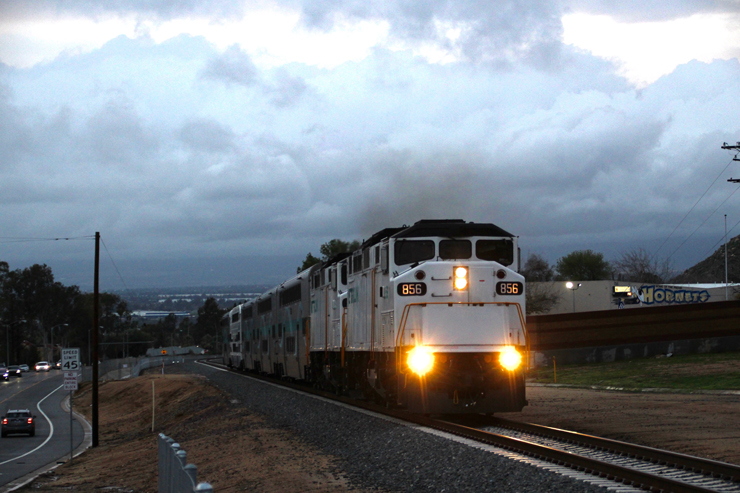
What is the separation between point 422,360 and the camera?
17.3m

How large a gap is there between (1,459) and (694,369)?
3653 centimetres

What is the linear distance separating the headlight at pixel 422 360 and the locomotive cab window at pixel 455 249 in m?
2.34

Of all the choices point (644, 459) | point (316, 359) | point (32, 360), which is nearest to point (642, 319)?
point (316, 359)

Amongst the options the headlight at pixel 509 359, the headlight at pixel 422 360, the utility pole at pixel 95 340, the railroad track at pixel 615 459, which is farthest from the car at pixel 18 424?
the headlight at pixel 509 359

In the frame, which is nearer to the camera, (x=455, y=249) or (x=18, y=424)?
(x=455, y=249)

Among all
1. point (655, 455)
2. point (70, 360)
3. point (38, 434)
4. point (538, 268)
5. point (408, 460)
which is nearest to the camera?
point (655, 455)

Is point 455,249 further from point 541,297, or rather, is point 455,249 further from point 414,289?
point 541,297

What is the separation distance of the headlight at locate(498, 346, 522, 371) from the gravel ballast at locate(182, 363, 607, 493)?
2.50 m

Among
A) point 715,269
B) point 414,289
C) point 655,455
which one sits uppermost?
point 715,269

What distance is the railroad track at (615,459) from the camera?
10.5m

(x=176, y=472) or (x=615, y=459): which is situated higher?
(x=176, y=472)

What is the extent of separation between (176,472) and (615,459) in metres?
7.60

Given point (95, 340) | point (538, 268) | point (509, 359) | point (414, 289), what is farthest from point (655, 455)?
point (538, 268)

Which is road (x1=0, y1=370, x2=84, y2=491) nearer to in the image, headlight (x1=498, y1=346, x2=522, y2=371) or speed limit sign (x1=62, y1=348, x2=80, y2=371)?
speed limit sign (x1=62, y1=348, x2=80, y2=371)
